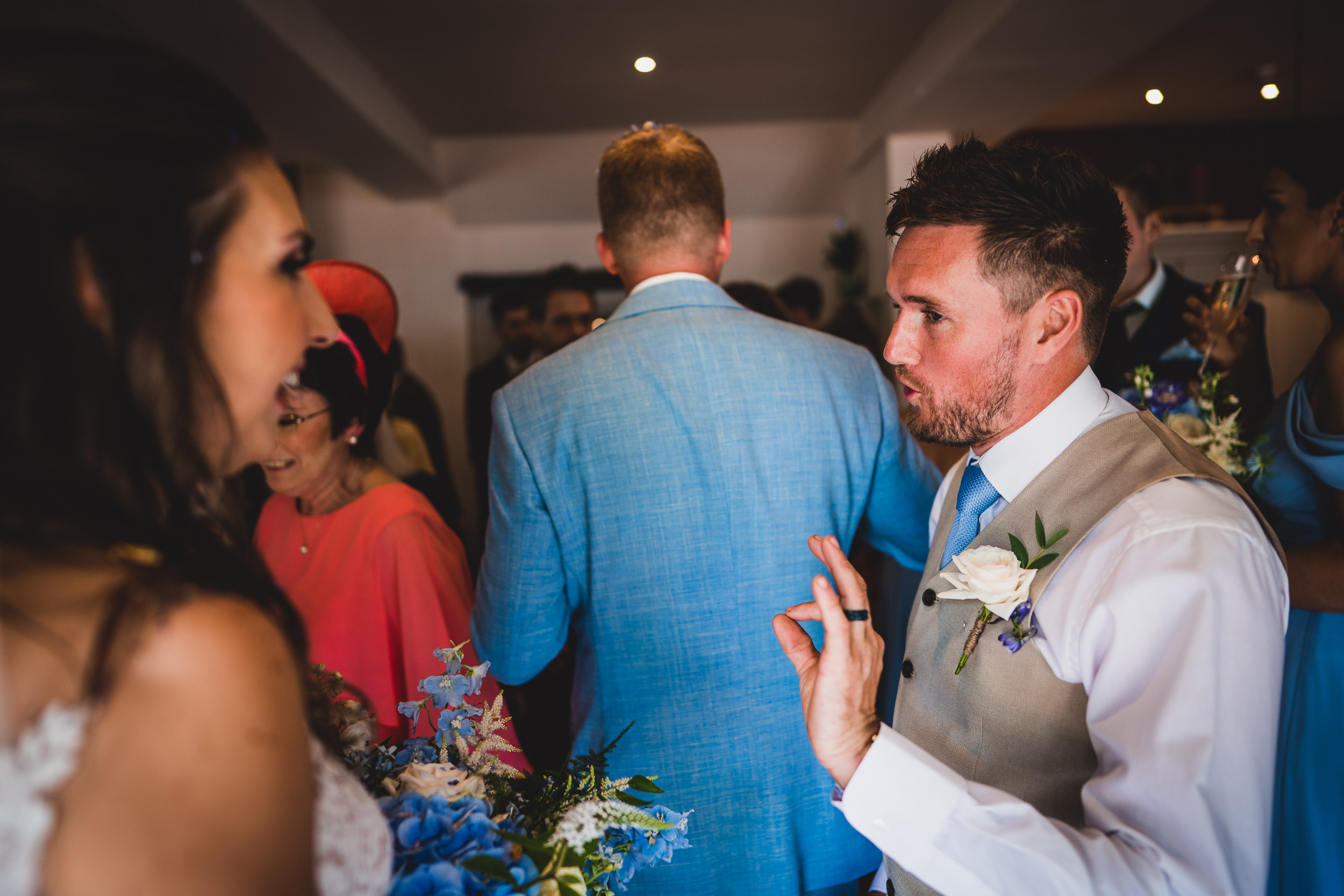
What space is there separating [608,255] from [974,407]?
2.95 ft

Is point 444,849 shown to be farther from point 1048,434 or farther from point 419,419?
point 419,419

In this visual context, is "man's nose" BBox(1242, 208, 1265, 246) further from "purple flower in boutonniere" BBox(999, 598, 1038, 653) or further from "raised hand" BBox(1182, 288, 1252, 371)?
"purple flower in boutonniere" BBox(999, 598, 1038, 653)

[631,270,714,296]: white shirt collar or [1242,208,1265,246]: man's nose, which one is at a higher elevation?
[1242,208,1265,246]: man's nose

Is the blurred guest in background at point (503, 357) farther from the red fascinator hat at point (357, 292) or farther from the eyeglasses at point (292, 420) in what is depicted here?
the eyeglasses at point (292, 420)

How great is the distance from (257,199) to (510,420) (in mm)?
893

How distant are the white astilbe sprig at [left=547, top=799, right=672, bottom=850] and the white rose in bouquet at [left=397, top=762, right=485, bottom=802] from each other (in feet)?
0.35

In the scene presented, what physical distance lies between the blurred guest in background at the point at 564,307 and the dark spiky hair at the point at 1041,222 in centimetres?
271

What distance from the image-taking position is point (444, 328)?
657 cm

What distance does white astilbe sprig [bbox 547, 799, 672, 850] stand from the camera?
90 centimetres

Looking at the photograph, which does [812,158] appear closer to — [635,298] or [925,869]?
[635,298]

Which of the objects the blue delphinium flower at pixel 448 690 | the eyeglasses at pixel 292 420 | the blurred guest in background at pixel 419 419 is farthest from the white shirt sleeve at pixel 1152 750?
the blurred guest in background at pixel 419 419

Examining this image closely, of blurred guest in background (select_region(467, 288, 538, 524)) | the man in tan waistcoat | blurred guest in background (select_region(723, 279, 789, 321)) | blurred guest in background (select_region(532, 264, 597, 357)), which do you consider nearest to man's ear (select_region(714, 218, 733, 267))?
the man in tan waistcoat

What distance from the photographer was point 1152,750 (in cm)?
86

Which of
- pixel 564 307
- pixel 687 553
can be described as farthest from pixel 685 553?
pixel 564 307
